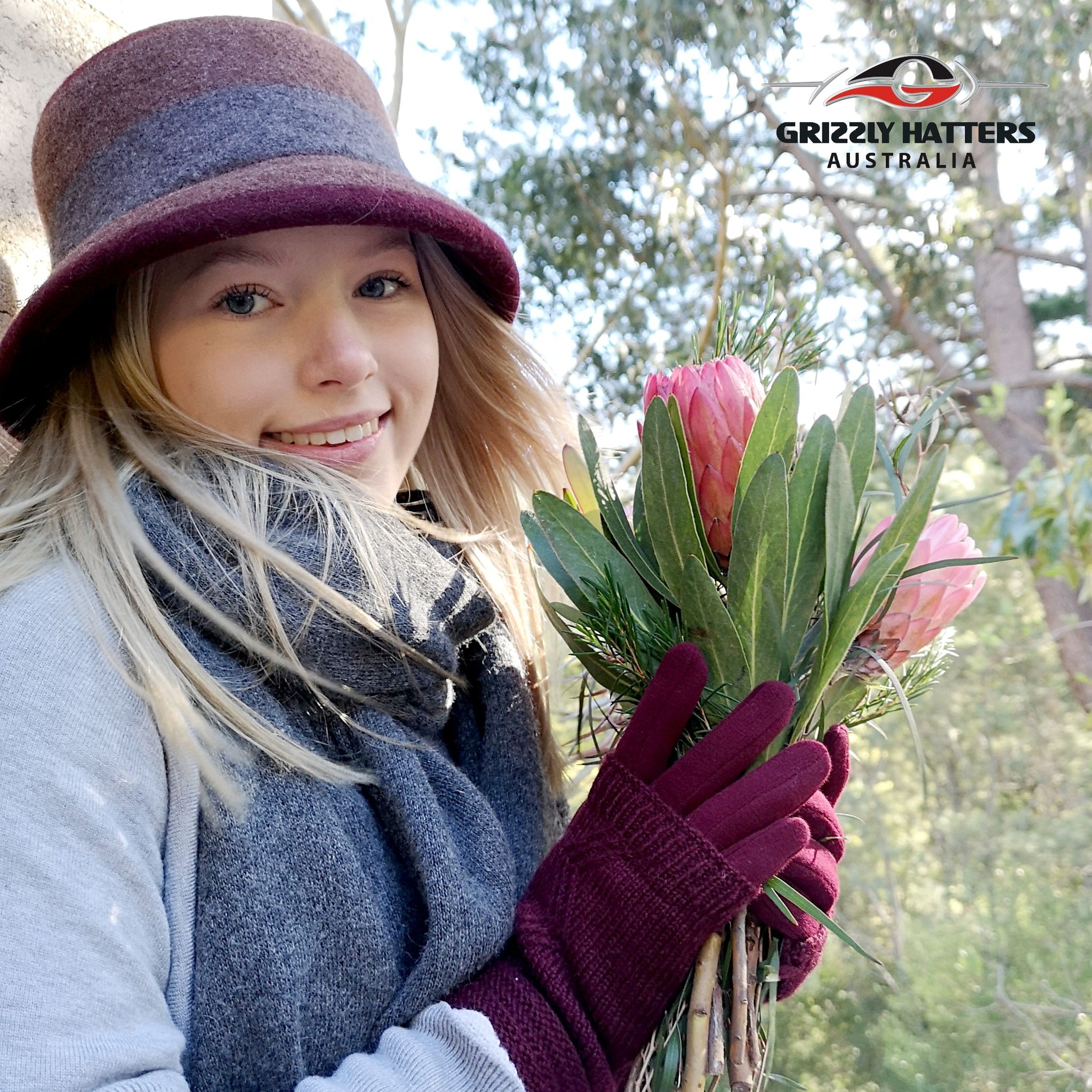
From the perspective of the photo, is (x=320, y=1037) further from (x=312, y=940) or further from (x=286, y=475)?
(x=286, y=475)

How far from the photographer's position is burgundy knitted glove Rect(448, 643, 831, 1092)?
87 cm

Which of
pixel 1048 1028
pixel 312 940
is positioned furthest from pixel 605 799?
pixel 1048 1028

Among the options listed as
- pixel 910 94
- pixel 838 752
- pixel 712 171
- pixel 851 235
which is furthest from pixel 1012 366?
pixel 838 752

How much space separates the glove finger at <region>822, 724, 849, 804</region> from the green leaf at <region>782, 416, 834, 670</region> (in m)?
0.21

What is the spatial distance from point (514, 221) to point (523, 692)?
10.5ft

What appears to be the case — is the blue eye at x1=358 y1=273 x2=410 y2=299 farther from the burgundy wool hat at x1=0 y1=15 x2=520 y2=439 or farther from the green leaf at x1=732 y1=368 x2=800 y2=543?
the green leaf at x1=732 y1=368 x2=800 y2=543

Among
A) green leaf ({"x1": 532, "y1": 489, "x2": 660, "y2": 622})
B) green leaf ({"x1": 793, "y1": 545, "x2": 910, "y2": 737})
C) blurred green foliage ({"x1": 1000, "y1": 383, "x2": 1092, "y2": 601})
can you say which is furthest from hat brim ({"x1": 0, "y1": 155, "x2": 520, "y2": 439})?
blurred green foliage ({"x1": 1000, "y1": 383, "x2": 1092, "y2": 601})

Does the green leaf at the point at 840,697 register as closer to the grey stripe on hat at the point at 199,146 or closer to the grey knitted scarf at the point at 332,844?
the grey knitted scarf at the point at 332,844

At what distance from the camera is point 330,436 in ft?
3.64

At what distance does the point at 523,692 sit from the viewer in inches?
47.0

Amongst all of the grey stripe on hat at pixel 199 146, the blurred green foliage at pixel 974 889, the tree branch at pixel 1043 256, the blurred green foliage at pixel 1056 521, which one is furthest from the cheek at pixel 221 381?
the tree branch at pixel 1043 256

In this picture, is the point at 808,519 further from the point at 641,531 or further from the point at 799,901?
the point at 799,901

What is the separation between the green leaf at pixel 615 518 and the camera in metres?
0.94

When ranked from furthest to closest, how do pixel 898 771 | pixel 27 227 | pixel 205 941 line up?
pixel 898 771
pixel 27 227
pixel 205 941
